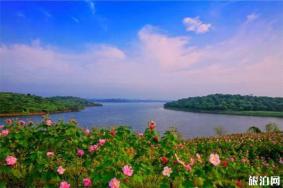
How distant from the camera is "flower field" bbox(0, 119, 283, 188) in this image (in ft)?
11.5

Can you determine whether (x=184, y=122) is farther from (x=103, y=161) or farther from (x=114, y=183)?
(x=114, y=183)

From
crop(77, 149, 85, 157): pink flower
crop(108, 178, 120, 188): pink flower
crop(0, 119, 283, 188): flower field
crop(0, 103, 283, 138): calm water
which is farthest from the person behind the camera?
crop(0, 103, 283, 138): calm water

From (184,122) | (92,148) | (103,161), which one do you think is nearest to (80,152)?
(92,148)

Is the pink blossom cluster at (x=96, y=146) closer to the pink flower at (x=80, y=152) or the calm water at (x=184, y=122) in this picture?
the pink flower at (x=80, y=152)

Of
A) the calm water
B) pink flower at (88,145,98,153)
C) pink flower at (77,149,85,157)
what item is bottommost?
the calm water

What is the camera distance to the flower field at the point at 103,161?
3.50 m

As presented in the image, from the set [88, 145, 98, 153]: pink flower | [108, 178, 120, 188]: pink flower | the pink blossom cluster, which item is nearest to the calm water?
the pink blossom cluster

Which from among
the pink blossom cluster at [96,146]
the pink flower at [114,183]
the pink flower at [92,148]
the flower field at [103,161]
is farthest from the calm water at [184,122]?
the pink flower at [114,183]

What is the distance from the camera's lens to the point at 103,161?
146 inches

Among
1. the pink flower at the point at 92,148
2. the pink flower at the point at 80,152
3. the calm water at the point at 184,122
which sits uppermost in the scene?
the pink flower at the point at 92,148

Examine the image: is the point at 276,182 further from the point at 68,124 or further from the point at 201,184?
Result: the point at 68,124

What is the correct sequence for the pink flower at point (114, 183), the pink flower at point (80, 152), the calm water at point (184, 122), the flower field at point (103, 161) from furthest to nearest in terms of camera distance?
the calm water at point (184, 122) → the pink flower at point (80, 152) → the flower field at point (103, 161) → the pink flower at point (114, 183)

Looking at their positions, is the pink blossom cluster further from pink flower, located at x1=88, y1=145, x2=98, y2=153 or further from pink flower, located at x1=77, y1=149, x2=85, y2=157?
pink flower, located at x1=77, y1=149, x2=85, y2=157

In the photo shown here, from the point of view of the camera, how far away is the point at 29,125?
5922 mm
